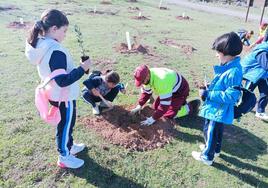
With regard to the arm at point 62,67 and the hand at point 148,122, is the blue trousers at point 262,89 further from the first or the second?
the arm at point 62,67

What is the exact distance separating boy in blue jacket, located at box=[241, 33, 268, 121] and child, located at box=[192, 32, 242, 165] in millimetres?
1888

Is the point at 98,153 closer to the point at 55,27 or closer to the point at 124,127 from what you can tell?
the point at 124,127

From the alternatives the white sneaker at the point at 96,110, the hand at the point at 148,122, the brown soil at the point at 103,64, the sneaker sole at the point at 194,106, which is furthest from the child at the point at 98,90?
the brown soil at the point at 103,64

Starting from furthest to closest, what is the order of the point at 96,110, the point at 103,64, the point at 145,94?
the point at 103,64 < the point at 96,110 < the point at 145,94

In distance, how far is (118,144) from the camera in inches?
194

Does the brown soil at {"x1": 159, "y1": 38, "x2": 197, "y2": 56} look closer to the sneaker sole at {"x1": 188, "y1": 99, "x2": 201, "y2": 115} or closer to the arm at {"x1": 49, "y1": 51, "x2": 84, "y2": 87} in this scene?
the sneaker sole at {"x1": 188, "y1": 99, "x2": 201, "y2": 115}

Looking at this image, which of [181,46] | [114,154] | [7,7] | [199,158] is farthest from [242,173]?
[7,7]

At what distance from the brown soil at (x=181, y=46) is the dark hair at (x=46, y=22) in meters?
6.98

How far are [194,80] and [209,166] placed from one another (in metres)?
3.49

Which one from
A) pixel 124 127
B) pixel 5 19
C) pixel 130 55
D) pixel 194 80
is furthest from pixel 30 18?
pixel 124 127

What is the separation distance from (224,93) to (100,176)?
1812mm

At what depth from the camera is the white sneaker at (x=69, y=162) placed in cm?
431

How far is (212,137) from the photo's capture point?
4.30 m

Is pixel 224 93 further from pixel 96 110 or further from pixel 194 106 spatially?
pixel 96 110
